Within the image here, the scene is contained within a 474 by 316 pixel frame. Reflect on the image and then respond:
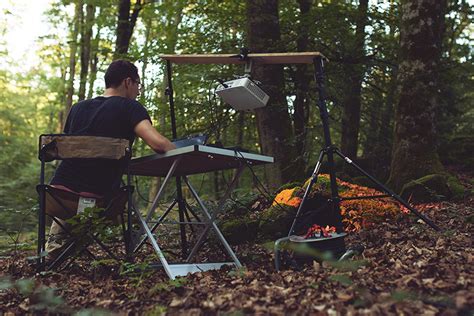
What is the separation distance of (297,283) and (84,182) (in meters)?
1.97

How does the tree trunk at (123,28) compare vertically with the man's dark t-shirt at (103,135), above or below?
above

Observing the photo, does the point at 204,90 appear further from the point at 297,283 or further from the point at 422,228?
the point at 297,283

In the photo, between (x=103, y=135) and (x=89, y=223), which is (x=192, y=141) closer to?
(x=103, y=135)

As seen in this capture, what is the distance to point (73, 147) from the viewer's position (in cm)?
357

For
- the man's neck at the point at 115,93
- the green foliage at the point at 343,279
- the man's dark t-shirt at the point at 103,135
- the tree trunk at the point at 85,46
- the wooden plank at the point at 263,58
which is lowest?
the green foliage at the point at 343,279

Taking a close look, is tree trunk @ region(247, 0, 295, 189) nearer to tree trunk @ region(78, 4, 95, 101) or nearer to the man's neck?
the man's neck

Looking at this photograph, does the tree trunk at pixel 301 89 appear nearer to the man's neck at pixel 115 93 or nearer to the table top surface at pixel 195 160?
the table top surface at pixel 195 160

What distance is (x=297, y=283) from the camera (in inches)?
110

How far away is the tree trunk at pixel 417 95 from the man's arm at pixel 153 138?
3.51 meters

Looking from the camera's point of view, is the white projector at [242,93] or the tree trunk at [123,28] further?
the tree trunk at [123,28]

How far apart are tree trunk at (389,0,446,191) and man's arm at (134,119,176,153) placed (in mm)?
3508

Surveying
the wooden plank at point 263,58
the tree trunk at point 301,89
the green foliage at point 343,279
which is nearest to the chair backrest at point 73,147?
the wooden plank at point 263,58

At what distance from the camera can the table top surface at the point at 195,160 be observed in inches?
138

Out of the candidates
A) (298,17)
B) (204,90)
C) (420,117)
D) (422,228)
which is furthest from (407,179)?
(204,90)
